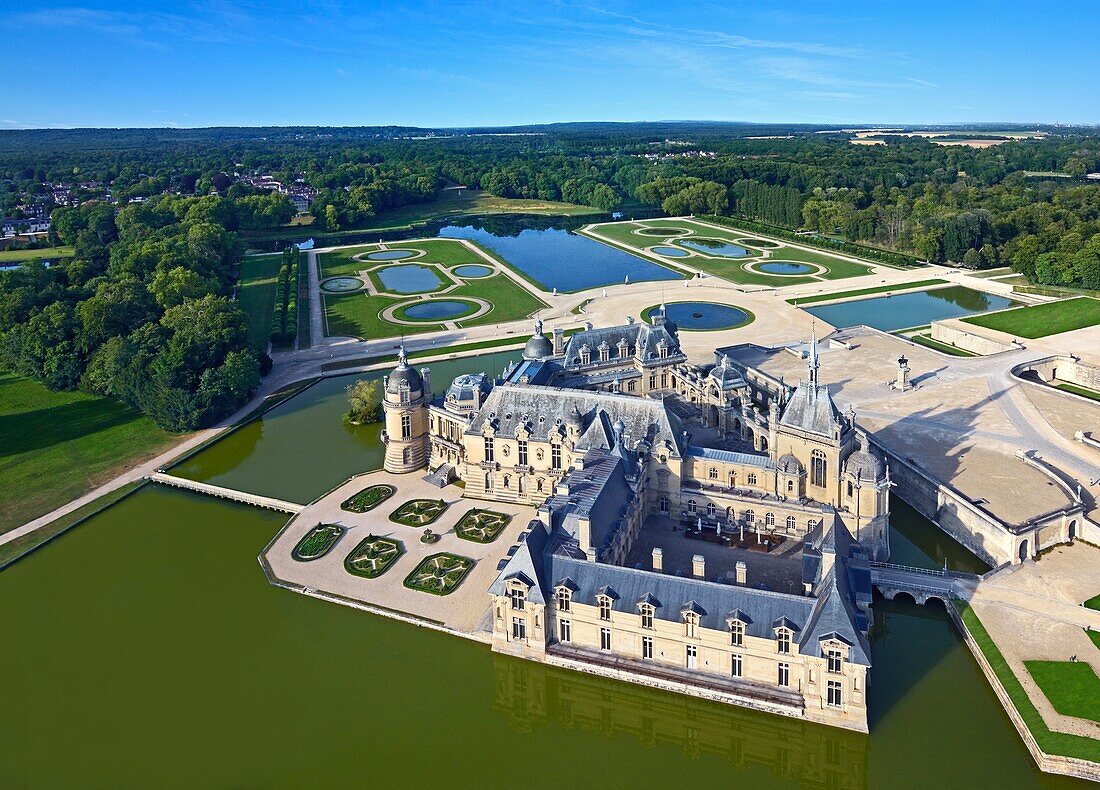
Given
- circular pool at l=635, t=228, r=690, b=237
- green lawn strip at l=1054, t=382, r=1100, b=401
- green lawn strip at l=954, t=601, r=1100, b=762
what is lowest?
green lawn strip at l=954, t=601, r=1100, b=762

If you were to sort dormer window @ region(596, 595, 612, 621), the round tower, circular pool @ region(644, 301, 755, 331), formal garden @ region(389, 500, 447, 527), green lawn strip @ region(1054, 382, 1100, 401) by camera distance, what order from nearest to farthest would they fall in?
1. dormer window @ region(596, 595, 612, 621)
2. formal garden @ region(389, 500, 447, 527)
3. the round tower
4. green lawn strip @ region(1054, 382, 1100, 401)
5. circular pool @ region(644, 301, 755, 331)

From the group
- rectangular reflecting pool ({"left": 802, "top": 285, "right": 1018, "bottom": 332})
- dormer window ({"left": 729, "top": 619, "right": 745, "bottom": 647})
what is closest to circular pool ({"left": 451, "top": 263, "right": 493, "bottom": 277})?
rectangular reflecting pool ({"left": 802, "top": 285, "right": 1018, "bottom": 332})

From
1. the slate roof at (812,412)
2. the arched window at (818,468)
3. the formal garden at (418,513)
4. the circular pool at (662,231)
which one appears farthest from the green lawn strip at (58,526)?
the circular pool at (662,231)

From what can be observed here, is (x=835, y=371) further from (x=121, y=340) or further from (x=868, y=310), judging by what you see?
(x=121, y=340)

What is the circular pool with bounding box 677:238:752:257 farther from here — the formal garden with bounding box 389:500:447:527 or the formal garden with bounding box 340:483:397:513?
the formal garden with bounding box 389:500:447:527

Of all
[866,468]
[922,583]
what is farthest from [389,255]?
[922,583]

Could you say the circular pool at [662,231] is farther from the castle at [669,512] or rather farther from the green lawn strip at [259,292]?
the castle at [669,512]
